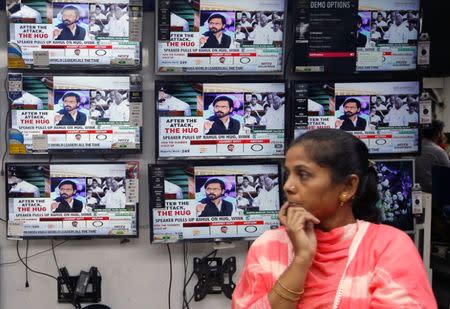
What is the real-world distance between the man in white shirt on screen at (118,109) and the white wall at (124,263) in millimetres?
138

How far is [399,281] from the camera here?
144 cm

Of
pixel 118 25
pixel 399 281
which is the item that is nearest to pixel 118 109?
pixel 118 25

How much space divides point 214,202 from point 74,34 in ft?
3.78

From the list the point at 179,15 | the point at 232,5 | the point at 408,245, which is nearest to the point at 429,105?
the point at 232,5

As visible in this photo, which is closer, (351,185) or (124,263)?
(351,185)

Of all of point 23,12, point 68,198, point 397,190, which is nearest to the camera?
point 23,12

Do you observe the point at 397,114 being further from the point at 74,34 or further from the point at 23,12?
the point at 23,12

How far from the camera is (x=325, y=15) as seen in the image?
286 cm

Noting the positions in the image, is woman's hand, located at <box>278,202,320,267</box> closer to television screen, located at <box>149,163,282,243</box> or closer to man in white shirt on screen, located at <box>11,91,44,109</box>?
television screen, located at <box>149,163,282,243</box>

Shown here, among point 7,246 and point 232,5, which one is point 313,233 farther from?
point 7,246

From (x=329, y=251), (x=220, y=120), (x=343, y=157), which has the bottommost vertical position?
(x=329, y=251)

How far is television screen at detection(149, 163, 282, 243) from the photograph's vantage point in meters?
2.83

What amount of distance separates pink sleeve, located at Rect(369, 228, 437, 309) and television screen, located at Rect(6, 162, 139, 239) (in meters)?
1.63


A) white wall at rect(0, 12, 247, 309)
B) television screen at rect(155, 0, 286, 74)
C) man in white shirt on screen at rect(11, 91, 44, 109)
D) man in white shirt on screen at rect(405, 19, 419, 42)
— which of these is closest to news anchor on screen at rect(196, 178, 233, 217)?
white wall at rect(0, 12, 247, 309)
